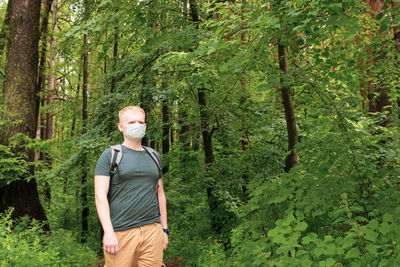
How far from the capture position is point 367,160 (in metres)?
3.97

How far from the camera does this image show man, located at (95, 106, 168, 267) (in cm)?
272

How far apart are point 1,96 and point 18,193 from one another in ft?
8.53

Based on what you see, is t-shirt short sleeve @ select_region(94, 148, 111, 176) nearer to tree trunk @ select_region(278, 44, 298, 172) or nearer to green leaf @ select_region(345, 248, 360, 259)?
green leaf @ select_region(345, 248, 360, 259)

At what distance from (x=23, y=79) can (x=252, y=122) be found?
5145 mm

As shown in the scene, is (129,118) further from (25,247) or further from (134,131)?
(25,247)

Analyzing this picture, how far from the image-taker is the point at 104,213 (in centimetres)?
266

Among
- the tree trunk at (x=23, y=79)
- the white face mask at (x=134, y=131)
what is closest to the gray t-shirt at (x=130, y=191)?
the white face mask at (x=134, y=131)

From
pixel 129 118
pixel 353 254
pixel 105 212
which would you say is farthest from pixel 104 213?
pixel 353 254

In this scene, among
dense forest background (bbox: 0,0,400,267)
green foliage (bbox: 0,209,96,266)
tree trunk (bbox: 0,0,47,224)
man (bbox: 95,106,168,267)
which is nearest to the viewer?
man (bbox: 95,106,168,267)

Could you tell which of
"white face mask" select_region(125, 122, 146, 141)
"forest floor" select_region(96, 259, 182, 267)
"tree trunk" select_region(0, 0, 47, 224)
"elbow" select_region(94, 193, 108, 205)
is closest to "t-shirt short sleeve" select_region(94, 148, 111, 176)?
"elbow" select_region(94, 193, 108, 205)

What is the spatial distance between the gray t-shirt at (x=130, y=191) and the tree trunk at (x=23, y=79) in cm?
436

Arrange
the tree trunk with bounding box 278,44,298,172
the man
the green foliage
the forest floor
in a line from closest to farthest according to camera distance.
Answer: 1. the man
2. the green foliage
3. the tree trunk with bounding box 278,44,298,172
4. the forest floor

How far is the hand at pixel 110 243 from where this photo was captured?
259cm

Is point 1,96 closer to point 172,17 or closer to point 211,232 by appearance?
point 172,17
